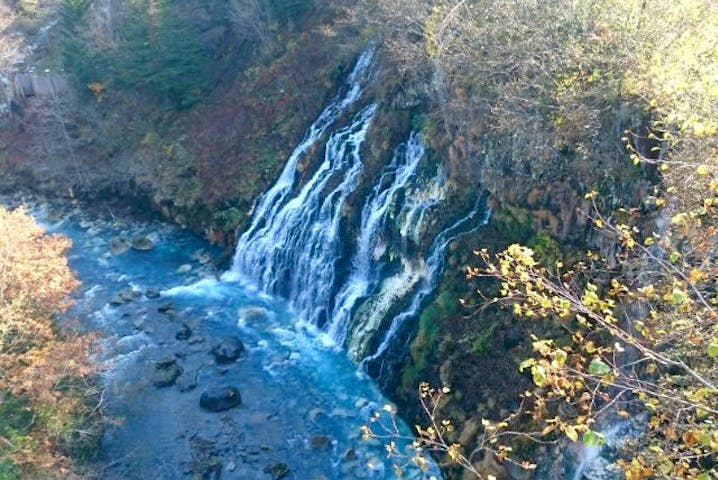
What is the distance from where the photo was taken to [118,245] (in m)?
26.2

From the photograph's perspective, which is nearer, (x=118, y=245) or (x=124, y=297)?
(x=124, y=297)

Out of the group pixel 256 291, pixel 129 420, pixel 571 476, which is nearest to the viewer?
pixel 571 476

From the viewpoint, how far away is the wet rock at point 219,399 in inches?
656

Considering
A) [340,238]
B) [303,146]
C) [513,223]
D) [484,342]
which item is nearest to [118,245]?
[303,146]

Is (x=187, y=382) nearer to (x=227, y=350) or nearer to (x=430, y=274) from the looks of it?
(x=227, y=350)

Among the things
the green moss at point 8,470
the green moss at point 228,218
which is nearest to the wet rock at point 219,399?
the green moss at point 8,470

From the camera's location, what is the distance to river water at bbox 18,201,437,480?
49.0 ft

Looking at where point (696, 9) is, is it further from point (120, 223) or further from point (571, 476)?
point (120, 223)

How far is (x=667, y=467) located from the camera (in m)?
4.54

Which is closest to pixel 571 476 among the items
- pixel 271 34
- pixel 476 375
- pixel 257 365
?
pixel 476 375

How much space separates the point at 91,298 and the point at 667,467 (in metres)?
22.4

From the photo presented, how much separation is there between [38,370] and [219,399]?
17.5 ft

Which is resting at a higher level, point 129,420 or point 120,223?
point 120,223

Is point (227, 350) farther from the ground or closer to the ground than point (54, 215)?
closer to the ground
